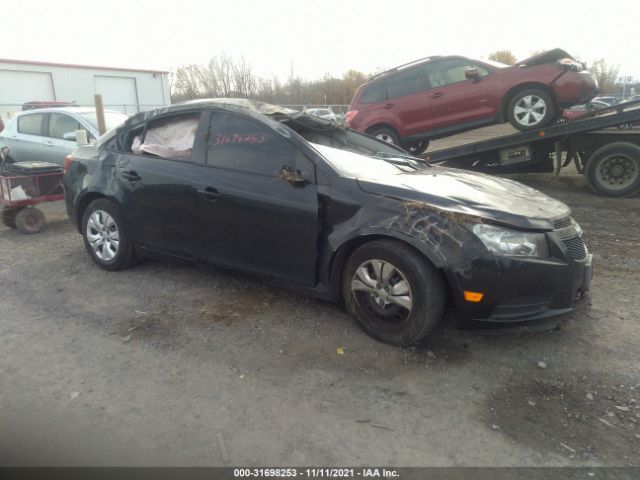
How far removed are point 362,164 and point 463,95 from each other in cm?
578

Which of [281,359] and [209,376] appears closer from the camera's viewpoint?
→ [209,376]

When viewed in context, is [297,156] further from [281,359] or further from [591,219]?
[591,219]

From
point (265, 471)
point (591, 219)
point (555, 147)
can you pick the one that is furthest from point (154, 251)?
point (555, 147)

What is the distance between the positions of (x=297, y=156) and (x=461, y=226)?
52.0 inches

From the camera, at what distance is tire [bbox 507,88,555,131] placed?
793 cm

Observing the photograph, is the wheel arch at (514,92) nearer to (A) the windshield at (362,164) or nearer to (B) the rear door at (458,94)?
(B) the rear door at (458,94)

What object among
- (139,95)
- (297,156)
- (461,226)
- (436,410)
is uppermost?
(139,95)

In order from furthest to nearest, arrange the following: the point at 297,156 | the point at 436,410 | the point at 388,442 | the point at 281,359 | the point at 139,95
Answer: the point at 139,95
the point at 297,156
the point at 281,359
the point at 436,410
the point at 388,442

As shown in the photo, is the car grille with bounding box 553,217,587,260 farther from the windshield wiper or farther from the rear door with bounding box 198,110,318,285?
the rear door with bounding box 198,110,318,285

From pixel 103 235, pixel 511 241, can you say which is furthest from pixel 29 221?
pixel 511 241

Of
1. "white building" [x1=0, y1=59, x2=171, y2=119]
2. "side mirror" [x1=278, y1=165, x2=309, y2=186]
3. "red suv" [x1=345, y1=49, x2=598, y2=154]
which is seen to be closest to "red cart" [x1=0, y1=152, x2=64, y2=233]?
"side mirror" [x1=278, y1=165, x2=309, y2=186]

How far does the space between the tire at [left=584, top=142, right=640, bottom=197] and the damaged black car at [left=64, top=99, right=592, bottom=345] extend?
15.5ft

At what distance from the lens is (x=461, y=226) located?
2982 mm

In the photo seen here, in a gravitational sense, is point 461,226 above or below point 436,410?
above
